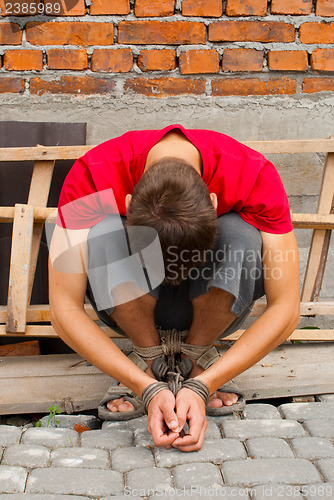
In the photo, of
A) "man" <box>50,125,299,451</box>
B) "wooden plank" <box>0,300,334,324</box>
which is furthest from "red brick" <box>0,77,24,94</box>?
"wooden plank" <box>0,300,334,324</box>

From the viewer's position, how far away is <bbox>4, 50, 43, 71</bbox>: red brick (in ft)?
9.18

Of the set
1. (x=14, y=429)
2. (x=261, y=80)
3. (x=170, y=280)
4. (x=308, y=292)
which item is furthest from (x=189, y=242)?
(x=261, y=80)

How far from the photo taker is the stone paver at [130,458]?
161 centimetres

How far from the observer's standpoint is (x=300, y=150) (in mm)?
2664

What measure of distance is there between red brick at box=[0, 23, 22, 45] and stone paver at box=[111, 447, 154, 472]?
2.27 metres

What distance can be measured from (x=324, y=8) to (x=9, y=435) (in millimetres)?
2728

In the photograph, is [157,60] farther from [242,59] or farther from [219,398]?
[219,398]

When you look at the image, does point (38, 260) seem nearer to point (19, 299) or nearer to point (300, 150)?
point (19, 299)

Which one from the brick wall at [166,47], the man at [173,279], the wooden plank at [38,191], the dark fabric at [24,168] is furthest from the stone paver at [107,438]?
the brick wall at [166,47]

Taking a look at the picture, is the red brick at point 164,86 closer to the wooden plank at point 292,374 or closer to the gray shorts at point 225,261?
the gray shorts at point 225,261

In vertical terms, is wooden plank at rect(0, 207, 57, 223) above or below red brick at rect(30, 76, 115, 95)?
below

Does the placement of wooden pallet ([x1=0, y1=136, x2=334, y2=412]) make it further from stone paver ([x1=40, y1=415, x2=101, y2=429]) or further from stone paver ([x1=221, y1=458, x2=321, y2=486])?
stone paver ([x1=221, y1=458, x2=321, y2=486])

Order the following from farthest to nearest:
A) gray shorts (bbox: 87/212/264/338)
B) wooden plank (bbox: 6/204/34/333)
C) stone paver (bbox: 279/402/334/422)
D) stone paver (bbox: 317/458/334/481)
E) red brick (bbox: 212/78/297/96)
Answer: red brick (bbox: 212/78/297/96) → wooden plank (bbox: 6/204/34/333) → stone paver (bbox: 279/402/334/422) → gray shorts (bbox: 87/212/264/338) → stone paver (bbox: 317/458/334/481)

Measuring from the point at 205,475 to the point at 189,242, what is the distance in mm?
724
